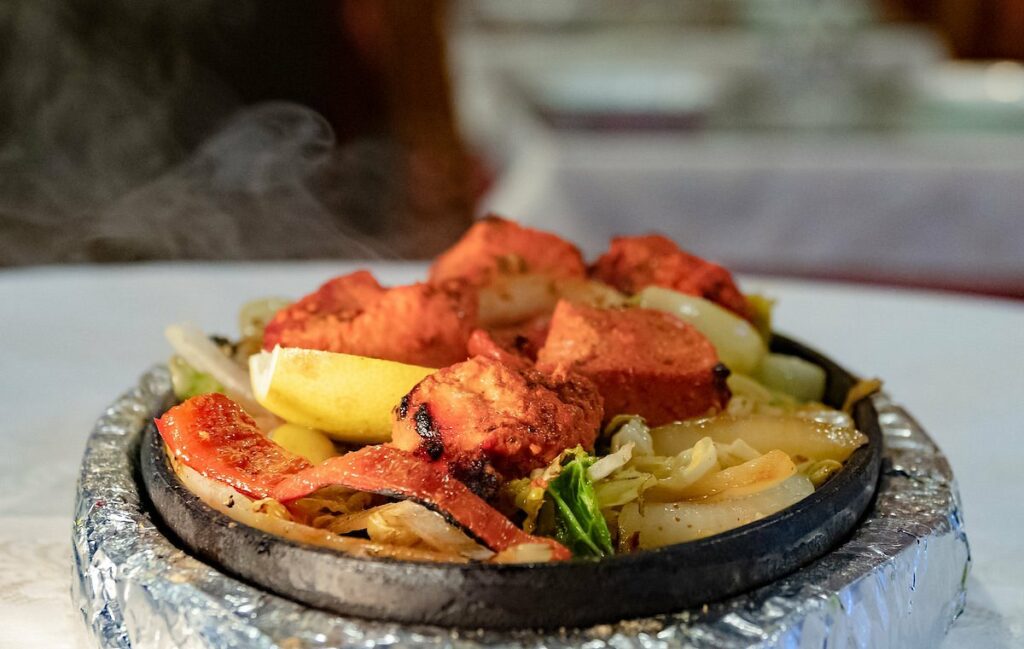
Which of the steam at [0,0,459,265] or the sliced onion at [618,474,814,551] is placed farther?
the steam at [0,0,459,265]

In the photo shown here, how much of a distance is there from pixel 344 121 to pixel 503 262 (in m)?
3.78

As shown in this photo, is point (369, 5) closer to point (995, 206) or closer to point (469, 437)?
point (995, 206)

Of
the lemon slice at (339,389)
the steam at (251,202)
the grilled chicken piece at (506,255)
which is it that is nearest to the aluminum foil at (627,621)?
the lemon slice at (339,389)

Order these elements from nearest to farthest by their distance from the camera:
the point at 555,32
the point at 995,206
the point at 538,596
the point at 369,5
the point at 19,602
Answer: the point at 538,596, the point at 19,602, the point at 995,206, the point at 369,5, the point at 555,32

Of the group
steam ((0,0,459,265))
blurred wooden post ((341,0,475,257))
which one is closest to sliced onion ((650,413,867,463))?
steam ((0,0,459,265))

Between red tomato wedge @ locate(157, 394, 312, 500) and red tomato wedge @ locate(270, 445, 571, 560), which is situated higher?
red tomato wedge @ locate(270, 445, 571, 560)

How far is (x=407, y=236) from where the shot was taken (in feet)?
19.8

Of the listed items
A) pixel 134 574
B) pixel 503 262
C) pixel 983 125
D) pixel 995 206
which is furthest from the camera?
pixel 983 125

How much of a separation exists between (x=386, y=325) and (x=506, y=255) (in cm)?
44

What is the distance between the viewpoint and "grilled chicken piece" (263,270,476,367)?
5.25 feet

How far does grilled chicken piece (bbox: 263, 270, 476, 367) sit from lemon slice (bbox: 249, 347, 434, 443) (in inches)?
2.7

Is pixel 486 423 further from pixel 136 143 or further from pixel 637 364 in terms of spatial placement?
pixel 136 143

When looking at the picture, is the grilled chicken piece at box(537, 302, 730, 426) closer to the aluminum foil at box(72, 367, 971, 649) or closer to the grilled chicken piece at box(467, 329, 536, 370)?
the grilled chicken piece at box(467, 329, 536, 370)

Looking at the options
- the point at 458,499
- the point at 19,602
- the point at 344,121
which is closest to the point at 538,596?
the point at 458,499
